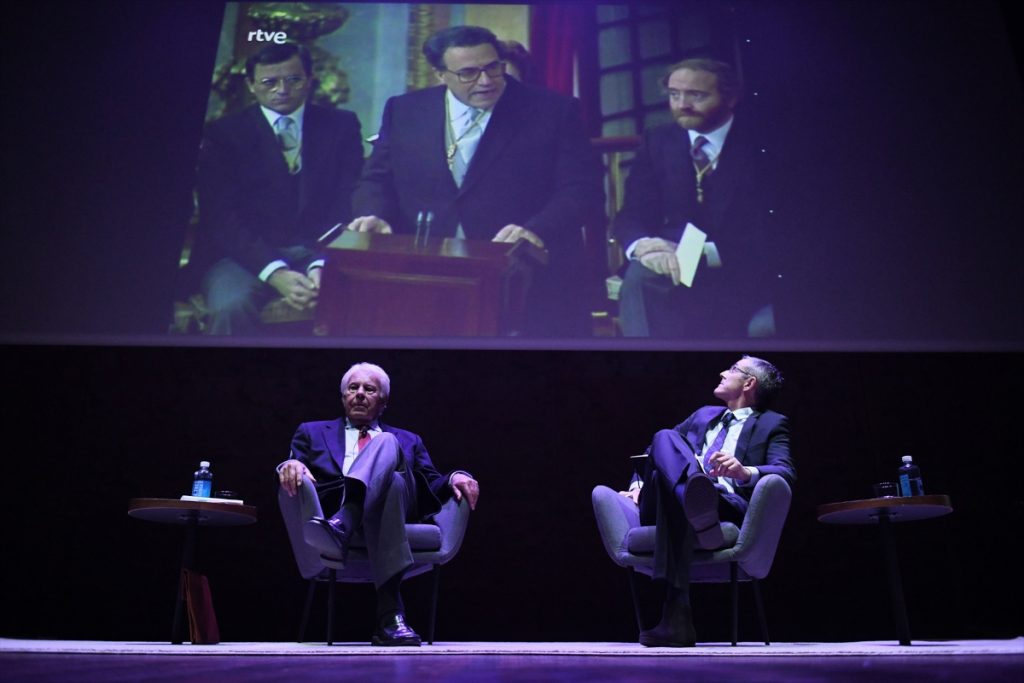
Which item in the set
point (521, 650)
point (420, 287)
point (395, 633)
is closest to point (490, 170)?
point (420, 287)

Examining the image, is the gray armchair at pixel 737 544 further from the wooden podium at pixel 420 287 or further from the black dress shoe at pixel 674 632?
the wooden podium at pixel 420 287

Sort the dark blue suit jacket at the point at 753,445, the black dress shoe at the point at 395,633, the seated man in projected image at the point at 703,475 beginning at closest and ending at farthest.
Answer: the black dress shoe at the point at 395,633, the seated man in projected image at the point at 703,475, the dark blue suit jacket at the point at 753,445

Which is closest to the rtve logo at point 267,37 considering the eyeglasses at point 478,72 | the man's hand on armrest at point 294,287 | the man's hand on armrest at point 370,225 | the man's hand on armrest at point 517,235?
the eyeglasses at point 478,72

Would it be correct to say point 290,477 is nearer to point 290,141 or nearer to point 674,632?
point 674,632

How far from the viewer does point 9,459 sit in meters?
3.83

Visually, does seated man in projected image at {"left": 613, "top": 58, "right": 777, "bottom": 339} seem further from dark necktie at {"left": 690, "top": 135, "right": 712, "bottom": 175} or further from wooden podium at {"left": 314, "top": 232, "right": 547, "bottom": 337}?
wooden podium at {"left": 314, "top": 232, "right": 547, "bottom": 337}

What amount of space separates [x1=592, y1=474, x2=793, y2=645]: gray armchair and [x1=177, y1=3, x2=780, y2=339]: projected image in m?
1.11

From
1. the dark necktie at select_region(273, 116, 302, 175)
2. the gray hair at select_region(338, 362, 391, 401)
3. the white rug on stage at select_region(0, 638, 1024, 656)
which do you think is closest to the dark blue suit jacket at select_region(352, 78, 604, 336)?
the dark necktie at select_region(273, 116, 302, 175)

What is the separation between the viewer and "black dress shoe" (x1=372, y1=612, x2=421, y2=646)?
2.46 meters

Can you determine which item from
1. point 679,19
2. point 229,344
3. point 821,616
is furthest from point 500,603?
point 679,19

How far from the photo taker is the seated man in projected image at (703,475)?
2570 mm

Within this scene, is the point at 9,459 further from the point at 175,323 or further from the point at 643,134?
the point at 643,134

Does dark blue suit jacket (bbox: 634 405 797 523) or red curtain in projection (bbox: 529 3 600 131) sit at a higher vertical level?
red curtain in projection (bbox: 529 3 600 131)

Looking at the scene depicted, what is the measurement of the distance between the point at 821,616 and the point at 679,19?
2.86 meters
